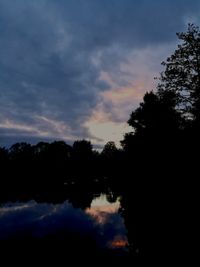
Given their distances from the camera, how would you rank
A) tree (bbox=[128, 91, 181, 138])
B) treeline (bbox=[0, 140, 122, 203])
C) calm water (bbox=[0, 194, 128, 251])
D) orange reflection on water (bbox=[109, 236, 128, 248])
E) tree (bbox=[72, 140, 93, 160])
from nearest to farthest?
orange reflection on water (bbox=[109, 236, 128, 248]), calm water (bbox=[0, 194, 128, 251]), tree (bbox=[128, 91, 181, 138]), treeline (bbox=[0, 140, 122, 203]), tree (bbox=[72, 140, 93, 160])

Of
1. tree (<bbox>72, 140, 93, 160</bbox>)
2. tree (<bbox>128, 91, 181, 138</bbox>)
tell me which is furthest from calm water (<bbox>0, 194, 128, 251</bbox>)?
tree (<bbox>72, 140, 93, 160</bbox>)

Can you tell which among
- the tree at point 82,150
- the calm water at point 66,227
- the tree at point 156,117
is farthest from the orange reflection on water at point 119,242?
the tree at point 82,150

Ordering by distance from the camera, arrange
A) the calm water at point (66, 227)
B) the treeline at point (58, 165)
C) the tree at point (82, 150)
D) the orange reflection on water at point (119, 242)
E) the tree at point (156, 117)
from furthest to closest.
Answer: the tree at point (82, 150) → the treeline at point (58, 165) → the tree at point (156, 117) → the calm water at point (66, 227) → the orange reflection on water at point (119, 242)

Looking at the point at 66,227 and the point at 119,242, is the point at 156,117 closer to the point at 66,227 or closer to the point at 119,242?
the point at 66,227

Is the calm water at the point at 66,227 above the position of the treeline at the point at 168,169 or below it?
below

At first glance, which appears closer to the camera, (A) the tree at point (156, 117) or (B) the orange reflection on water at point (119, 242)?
(B) the orange reflection on water at point (119, 242)

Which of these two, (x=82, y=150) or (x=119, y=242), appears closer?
(x=119, y=242)

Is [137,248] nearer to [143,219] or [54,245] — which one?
[54,245]

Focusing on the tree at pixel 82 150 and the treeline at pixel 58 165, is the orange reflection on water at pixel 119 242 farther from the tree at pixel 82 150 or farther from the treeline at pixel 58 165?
the tree at pixel 82 150

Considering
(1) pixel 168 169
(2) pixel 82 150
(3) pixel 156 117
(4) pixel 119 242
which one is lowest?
(4) pixel 119 242

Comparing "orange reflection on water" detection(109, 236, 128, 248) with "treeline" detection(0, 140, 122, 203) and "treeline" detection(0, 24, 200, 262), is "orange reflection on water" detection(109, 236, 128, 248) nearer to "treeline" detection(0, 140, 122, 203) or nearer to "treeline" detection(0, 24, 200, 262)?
"treeline" detection(0, 24, 200, 262)

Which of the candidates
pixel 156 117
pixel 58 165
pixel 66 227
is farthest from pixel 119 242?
pixel 58 165

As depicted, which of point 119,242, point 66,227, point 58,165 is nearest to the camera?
point 119,242

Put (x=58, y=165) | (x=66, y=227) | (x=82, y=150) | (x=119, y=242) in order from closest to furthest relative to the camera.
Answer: (x=119, y=242)
(x=66, y=227)
(x=58, y=165)
(x=82, y=150)
